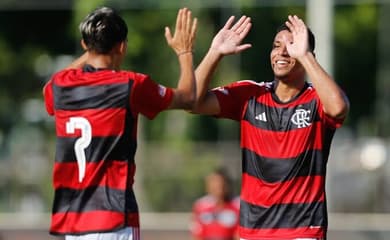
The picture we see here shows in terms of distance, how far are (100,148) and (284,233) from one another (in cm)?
141

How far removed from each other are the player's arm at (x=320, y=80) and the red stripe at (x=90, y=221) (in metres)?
1.33

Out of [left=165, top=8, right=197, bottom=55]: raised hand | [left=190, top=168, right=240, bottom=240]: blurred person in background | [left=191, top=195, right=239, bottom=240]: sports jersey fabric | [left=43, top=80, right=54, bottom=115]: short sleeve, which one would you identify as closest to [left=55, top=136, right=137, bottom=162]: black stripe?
[left=43, top=80, right=54, bottom=115]: short sleeve

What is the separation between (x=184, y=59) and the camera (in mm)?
6875

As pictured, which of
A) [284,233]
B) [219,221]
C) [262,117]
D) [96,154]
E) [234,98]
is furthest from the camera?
[219,221]

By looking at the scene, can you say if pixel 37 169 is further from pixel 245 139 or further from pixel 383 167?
pixel 245 139

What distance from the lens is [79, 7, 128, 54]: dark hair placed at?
6676mm

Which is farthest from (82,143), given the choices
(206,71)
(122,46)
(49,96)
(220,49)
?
(220,49)

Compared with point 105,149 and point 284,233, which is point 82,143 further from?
point 284,233

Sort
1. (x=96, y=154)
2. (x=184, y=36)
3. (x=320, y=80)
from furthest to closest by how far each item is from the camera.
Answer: (x=320, y=80) < (x=184, y=36) < (x=96, y=154)

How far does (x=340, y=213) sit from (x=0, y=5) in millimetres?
7990

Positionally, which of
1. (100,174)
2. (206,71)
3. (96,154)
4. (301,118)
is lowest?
(100,174)

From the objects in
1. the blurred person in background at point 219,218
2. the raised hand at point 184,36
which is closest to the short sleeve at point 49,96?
the raised hand at point 184,36

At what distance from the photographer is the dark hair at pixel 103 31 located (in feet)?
21.9

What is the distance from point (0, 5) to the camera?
83.6 ft
